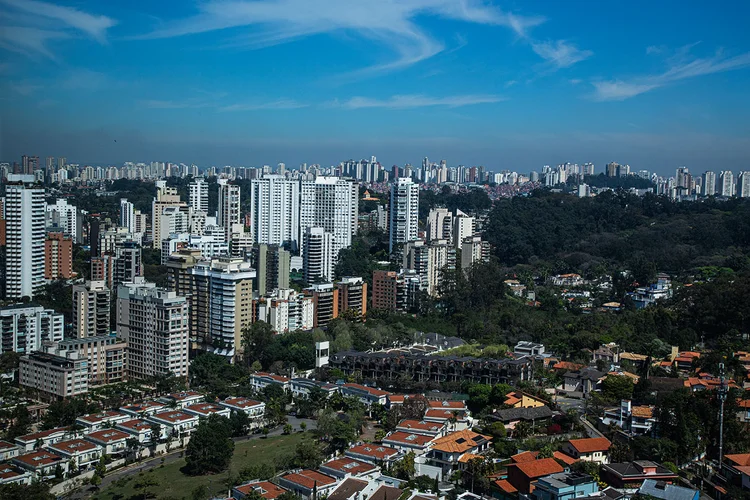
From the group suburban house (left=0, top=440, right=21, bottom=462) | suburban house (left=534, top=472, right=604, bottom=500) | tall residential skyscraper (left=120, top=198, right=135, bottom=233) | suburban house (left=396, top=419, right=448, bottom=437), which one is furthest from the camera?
tall residential skyscraper (left=120, top=198, right=135, bottom=233)

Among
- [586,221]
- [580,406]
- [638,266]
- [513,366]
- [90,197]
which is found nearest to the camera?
[580,406]

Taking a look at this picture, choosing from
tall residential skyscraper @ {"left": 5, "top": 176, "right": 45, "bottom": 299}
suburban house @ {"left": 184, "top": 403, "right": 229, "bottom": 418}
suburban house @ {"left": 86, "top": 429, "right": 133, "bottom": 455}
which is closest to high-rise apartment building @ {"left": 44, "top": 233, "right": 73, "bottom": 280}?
tall residential skyscraper @ {"left": 5, "top": 176, "right": 45, "bottom": 299}

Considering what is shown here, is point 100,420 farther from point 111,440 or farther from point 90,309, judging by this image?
point 90,309

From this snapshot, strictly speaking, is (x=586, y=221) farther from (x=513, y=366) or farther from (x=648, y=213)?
(x=513, y=366)

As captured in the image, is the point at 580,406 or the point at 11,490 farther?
the point at 580,406

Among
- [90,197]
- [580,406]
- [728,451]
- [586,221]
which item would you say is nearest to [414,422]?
[580,406]

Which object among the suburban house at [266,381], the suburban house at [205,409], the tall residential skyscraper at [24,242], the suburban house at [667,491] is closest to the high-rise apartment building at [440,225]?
the tall residential skyscraper at [24,242]

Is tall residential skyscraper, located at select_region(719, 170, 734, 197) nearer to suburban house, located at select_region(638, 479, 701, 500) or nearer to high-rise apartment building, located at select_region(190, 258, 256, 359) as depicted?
high-rise apartment building, located at select_region(190, 258, 256, 359)
